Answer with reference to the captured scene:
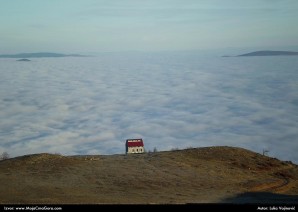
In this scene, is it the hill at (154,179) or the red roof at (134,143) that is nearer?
the hill at (154,179)

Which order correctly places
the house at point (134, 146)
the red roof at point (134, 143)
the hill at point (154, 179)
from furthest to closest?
the red roof at point (134, 143) < the house at point (134, 146) < the hill at point (154, 179)

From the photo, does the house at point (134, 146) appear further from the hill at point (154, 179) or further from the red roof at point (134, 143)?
the hill at point (154, 179)

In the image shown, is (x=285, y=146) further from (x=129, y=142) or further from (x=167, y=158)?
(x=167, y=158)

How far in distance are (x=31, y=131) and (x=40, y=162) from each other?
190 ft

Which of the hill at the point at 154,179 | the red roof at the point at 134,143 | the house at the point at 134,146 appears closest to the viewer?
the hill at the point at 154,179

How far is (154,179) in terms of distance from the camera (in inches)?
588

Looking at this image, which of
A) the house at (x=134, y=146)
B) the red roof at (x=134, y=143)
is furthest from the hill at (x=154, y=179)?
the red roof at (x=134, y=143)

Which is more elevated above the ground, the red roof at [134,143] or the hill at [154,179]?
the hill at [154,179]

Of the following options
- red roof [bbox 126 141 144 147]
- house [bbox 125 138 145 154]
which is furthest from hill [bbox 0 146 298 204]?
red roof [bbox 126 141 144 147]

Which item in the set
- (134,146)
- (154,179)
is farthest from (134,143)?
(154,179)

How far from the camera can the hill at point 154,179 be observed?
38.6ft

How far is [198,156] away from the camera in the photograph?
19750 mm

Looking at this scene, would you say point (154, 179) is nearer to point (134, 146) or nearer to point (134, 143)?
point (134, 146)

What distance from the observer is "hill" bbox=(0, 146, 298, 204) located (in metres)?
11.8
